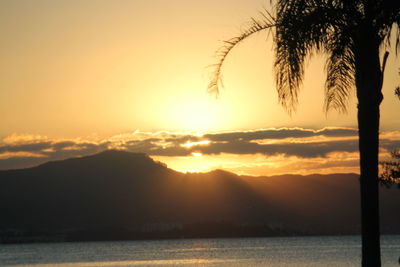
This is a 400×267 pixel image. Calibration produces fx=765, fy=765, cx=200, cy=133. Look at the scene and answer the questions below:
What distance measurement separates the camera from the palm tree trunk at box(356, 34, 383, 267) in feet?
43.8

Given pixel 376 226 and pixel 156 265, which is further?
pixel 156 265

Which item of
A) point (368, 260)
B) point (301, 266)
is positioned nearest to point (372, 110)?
point (368, 260)

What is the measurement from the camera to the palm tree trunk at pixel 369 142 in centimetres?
1334

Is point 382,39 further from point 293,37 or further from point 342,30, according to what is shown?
point 293,37

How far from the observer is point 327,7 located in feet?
45.9

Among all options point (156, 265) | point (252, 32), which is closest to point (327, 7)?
point (252, 32)

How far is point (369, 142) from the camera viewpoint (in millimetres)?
13477

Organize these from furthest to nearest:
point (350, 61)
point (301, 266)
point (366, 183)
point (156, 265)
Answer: point (156, 265)
point (301, 266)
point (350, 61)
point (366, 183)

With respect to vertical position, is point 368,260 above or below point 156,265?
above

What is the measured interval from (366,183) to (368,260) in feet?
4.42

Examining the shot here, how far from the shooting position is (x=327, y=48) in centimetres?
1486

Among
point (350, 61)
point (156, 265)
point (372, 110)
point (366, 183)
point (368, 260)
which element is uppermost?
point (350, 61)

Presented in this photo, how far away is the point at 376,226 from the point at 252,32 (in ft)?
14.3

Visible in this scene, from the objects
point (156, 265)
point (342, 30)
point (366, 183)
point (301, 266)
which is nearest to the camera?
point (366, 183)
